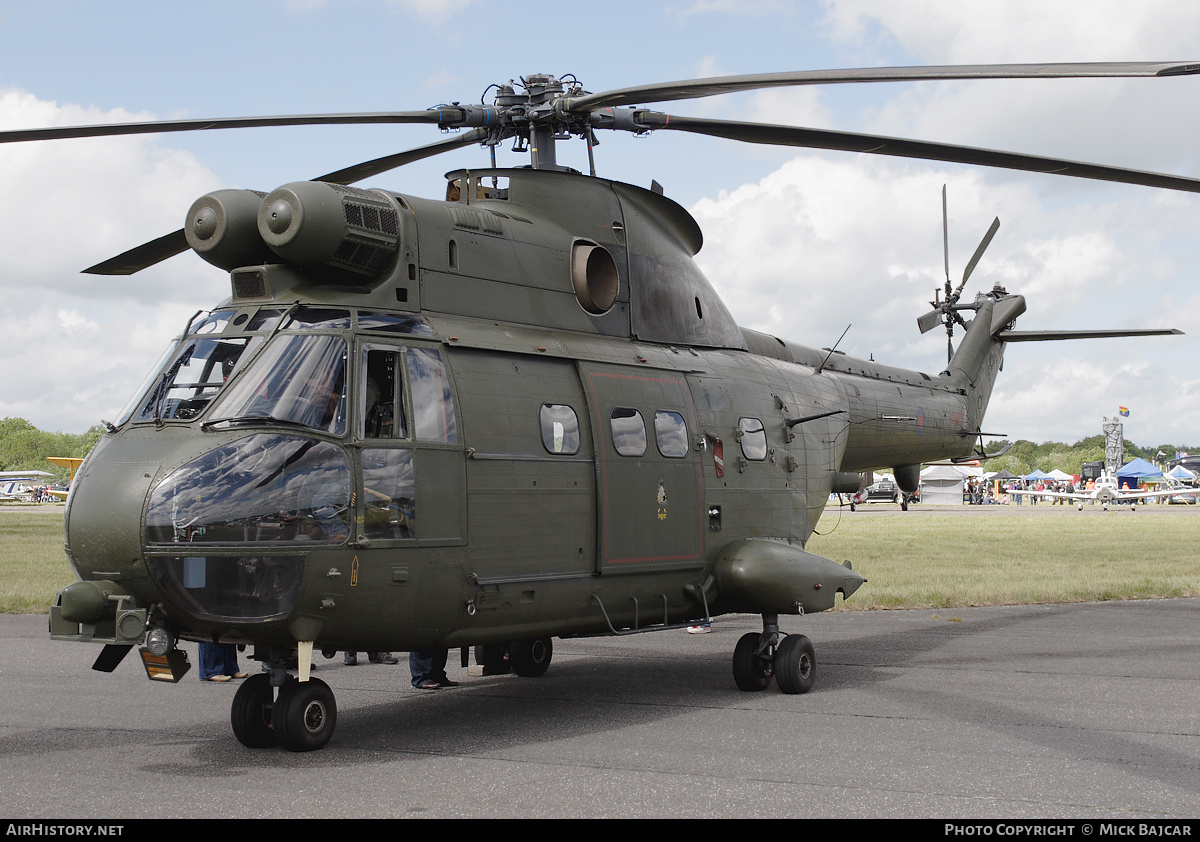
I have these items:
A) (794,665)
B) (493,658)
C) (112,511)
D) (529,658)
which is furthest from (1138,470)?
(112,511)

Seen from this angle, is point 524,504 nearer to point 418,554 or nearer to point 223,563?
point 418,554

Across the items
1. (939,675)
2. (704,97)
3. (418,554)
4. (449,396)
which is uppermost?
(704,97)

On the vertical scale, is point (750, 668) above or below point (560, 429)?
below

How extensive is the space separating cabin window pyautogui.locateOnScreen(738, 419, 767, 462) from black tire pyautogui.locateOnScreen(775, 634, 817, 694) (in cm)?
190

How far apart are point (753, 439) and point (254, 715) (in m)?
5.80

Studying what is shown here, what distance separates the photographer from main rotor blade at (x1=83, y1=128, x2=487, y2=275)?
31.9 ft

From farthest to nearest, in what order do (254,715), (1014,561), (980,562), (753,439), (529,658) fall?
(1014,561), (980,562), (529,658), (753,439), (254,715)

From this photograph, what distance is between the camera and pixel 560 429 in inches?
365

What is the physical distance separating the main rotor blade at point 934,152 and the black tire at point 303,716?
19.2 feet

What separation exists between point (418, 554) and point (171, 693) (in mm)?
4460

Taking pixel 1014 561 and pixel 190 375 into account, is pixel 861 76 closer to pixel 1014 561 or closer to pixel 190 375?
pixel 190 375

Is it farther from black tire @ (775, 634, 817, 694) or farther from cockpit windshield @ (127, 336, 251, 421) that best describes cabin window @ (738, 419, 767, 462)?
cockpit windshield @ (127, 336, 251, 421)

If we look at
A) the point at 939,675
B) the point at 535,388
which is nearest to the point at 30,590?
the point at 535,388

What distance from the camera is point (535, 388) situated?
9180mm
